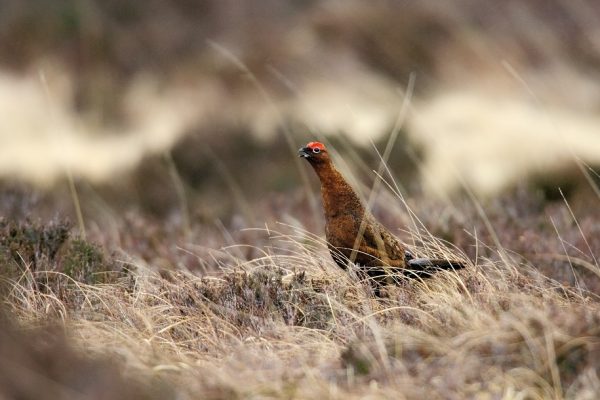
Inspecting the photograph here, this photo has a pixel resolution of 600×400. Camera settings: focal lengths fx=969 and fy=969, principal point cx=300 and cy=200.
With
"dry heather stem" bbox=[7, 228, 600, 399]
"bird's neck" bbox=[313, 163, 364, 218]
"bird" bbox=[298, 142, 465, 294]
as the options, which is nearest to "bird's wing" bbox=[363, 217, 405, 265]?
"bird" bbox=[298, 142, 465, 294]

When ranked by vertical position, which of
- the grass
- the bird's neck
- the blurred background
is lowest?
the blurred background

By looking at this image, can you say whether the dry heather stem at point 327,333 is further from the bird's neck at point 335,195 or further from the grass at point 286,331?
the bird's neck at point 335,195

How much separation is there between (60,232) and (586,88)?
34.1ft

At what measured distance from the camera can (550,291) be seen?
4.80 meters

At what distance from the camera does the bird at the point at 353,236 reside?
5.04 metres

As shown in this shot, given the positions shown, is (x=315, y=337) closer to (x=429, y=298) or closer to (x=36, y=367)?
(x=429, y=298)

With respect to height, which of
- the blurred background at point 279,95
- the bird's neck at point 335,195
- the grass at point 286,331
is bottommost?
the blurred background at point 279,95

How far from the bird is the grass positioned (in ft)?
0.38

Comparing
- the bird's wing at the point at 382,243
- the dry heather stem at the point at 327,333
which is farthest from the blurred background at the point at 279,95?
the dry heather stem at the point at 327,333

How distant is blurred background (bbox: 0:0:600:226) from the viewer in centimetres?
1202

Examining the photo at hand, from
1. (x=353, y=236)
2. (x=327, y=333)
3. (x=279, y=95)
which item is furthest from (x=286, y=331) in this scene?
(x=279, y=95)

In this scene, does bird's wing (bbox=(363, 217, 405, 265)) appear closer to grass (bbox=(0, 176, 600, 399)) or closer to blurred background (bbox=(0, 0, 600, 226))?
grass (bbox=(0, 176, 600, 399))

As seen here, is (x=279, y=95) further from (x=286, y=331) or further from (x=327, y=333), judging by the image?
(x=286, y=331)

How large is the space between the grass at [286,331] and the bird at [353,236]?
0.12m
